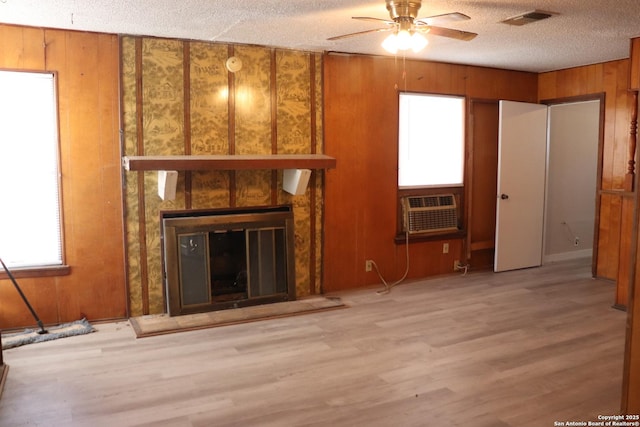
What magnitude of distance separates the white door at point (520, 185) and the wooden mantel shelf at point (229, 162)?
2.40 meters

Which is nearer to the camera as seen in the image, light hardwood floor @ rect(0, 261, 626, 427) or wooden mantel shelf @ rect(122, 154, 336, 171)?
light hardwood floor @ rect(0, 261, 626, 427)

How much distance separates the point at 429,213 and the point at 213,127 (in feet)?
8.21

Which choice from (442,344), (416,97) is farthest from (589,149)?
(442,344)

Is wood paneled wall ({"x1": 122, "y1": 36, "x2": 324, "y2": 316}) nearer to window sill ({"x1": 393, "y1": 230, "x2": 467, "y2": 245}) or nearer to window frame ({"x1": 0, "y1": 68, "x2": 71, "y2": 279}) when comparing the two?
window frame ({"x1": 0, "y1": 68, "x2": 71, "y2": 279})

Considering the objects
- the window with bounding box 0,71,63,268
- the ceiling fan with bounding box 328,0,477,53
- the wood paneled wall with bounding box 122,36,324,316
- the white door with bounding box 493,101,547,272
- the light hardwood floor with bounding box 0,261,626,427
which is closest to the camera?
the light hardwood floor with bounding box 0,261,626,427

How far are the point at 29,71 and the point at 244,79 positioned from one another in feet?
5.53

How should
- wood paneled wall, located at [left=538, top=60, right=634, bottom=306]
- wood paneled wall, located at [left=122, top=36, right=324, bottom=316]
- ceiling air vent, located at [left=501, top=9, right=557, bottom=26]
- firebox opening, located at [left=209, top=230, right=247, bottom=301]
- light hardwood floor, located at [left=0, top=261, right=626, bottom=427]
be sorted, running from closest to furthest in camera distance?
1. light hardwood floor, located at [left=0, top=261, right=626, bottom=427]
2. ceiling air vent, located at [left=501, top=9, right=557, bottom=26]
3. wood paneled wall, located at [left=122, top=36, right=324, bottom=316]
4. firebox opening, located at [left=209, top=230, right=247, bottom=301]
5. wood paneled wall, located at [left=538, top=60, right=634, bottom=306]

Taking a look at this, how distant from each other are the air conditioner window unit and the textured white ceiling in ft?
5.06

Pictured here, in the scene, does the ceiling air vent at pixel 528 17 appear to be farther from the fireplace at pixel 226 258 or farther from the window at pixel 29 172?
the window at pixel 29 172

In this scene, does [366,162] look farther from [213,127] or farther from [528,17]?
[528,17]

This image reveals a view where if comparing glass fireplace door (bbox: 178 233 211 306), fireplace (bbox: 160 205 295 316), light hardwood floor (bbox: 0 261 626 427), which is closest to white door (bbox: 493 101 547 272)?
light hardwood floor (bbox: 0 261 626 427)

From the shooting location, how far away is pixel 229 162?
4.32 meters

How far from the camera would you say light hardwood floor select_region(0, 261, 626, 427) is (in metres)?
2.82

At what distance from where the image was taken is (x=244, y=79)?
471 cm
